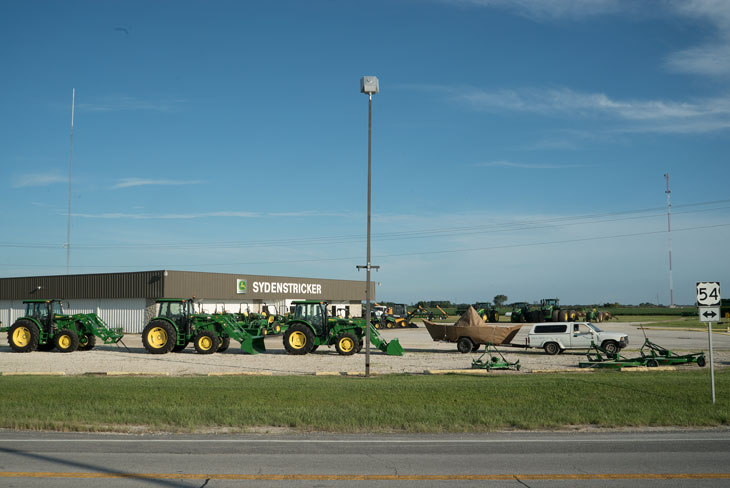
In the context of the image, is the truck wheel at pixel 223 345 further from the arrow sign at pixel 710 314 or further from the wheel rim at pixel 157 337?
the arrow sign at pixel 710 314

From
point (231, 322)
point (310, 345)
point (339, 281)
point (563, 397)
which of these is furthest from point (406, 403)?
point (339, 281)

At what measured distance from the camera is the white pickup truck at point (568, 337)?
28766 millimetres

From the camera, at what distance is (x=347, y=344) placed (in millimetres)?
28688

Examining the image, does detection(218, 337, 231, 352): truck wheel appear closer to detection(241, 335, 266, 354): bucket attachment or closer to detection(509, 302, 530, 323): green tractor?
detection(241, 335, 266, 354): bucket attachment

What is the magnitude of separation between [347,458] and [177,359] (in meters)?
19.0

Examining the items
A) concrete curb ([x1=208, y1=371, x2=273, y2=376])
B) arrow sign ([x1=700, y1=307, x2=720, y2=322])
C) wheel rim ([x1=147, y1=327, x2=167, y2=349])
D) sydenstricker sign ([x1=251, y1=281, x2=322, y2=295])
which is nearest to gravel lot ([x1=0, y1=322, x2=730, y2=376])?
concrete curb ([x1=208, y1=371, x2=273, y2=376])

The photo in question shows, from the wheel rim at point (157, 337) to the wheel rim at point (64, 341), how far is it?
4670 millimetres

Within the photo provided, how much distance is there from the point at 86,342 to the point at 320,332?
12.5 metres

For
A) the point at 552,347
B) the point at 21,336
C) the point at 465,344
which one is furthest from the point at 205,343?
the point at 552,347

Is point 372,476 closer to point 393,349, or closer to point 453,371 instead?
point 453,371

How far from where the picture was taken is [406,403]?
1443 centimetres

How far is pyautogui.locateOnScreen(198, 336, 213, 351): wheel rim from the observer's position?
2939 centimetres

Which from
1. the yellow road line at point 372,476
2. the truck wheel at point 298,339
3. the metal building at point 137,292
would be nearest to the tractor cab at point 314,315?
the truck wheel at point 298,339

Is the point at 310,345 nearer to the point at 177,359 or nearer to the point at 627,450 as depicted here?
the point at 177,359
